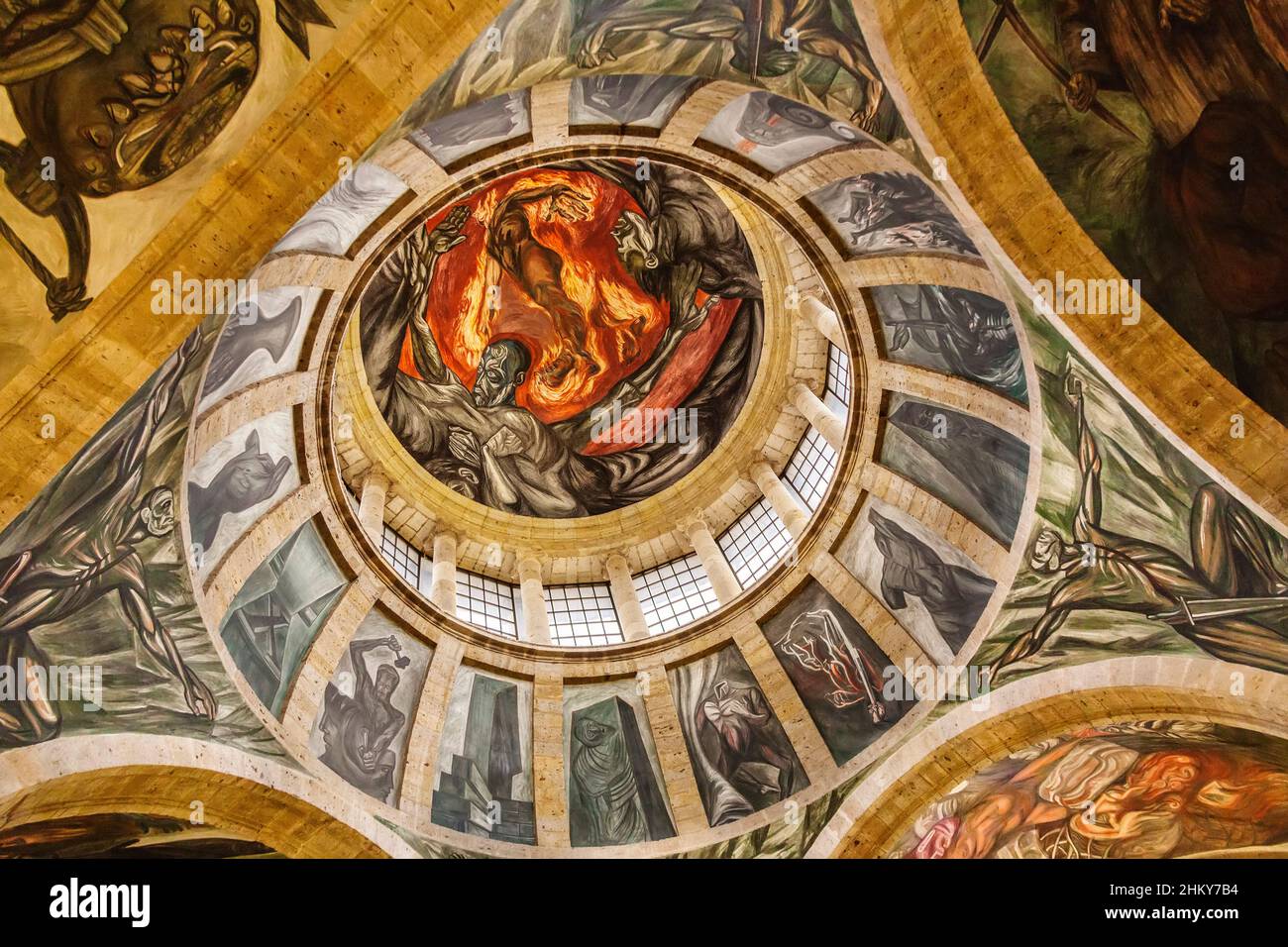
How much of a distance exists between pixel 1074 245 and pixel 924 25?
283 cm

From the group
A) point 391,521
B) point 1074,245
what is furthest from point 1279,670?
point 391,521

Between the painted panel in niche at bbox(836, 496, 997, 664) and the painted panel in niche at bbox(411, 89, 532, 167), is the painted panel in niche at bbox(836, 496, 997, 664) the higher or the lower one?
the lower one

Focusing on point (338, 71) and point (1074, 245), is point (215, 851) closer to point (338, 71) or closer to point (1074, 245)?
point (338, 71)

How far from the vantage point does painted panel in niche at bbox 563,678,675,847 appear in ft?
61.1

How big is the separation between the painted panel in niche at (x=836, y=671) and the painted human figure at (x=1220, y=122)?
7.70m

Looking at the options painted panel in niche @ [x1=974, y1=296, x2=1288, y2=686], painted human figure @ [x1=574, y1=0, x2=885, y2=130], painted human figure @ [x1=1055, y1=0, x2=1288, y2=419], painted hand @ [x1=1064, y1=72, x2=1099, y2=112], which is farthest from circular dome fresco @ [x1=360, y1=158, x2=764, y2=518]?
painted human figure @ [x1=1055, y1=0, x2=1288, y2=419]

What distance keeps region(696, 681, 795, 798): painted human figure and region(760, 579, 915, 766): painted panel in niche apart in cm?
72

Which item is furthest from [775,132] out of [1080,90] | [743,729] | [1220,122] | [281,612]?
[743,729]

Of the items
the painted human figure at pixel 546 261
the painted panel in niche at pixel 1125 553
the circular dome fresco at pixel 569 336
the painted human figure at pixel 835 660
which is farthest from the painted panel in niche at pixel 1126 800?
the painted human figure at pixel 546 261

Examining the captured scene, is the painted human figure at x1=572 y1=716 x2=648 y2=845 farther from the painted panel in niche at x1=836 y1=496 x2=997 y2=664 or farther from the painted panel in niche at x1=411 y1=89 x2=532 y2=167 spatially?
the painted panel in niche at x1=411 y1=89 x2=532 y2=167

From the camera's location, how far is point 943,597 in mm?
17031

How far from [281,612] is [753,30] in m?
10.2

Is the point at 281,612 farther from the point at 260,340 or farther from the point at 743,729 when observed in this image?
the point at 743,729

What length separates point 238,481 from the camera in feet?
50.7
